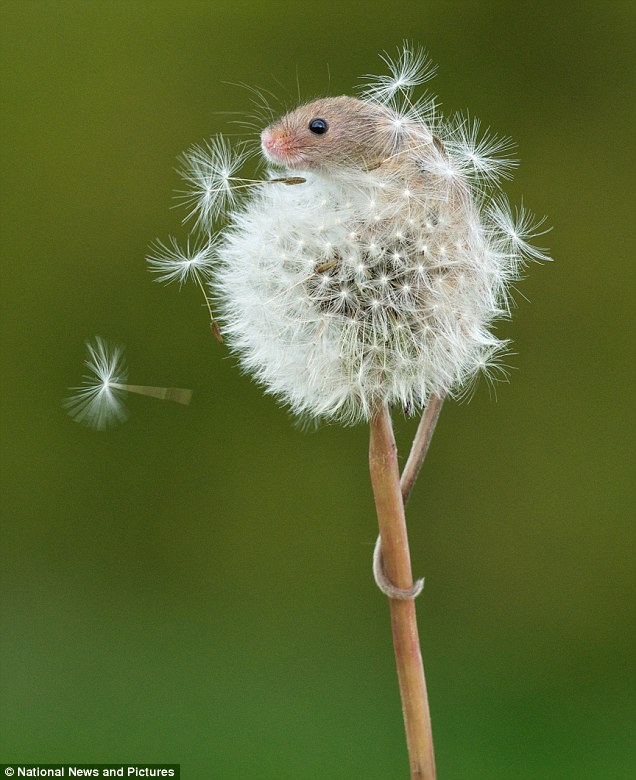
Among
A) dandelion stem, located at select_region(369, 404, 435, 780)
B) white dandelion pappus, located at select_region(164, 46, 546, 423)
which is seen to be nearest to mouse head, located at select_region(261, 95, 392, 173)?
white dandelion pappus, located at select_region(164, 46, 546, 423)

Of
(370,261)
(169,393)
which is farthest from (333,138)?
(169,393)

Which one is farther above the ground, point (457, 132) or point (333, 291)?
point (457, 132)

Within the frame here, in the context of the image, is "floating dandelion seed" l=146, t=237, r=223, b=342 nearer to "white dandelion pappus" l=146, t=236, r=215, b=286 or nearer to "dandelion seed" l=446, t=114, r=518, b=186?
"white dandelion pappus" l=146, t=236, r=215, b=286

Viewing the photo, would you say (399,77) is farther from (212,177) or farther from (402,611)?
(402,611)

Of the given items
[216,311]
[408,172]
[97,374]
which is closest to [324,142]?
[408,172]

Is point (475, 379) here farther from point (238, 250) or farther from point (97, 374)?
point (97, 374)

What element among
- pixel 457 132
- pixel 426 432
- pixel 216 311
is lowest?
pixel 426 432

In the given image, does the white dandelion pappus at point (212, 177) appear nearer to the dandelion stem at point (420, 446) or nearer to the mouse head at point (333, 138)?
the mouse head at point (333, 138)
